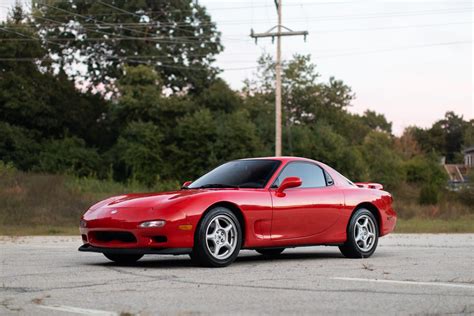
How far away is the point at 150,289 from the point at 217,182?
Answer: 3.76 meters

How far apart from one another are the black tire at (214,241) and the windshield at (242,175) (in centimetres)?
89

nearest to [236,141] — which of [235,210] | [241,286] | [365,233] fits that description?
[365,233]

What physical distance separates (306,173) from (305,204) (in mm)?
682

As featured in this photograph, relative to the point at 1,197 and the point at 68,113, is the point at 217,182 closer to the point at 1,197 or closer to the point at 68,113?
the point at 1,197

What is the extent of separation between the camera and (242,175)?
1172 centimetres

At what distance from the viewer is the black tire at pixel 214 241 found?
33.7 ft

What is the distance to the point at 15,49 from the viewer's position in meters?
61.5

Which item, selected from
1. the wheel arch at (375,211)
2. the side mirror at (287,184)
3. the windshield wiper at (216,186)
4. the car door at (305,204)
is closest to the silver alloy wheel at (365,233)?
the wheel arch at (375,211)

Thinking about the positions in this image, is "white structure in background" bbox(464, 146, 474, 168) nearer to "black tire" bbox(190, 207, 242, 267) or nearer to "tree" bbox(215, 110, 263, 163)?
"tree" bbox(215, 110, 263, 163)

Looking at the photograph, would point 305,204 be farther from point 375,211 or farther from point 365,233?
point 375,211

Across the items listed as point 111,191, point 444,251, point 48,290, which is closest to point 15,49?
point 111,191

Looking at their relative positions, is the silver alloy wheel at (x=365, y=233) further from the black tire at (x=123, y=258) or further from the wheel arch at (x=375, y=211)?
the black tire at (x=123, y=258)

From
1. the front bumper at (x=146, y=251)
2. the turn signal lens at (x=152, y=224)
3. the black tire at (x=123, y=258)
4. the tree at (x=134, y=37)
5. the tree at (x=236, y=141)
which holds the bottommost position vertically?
the black tire at (x=123, y=258)

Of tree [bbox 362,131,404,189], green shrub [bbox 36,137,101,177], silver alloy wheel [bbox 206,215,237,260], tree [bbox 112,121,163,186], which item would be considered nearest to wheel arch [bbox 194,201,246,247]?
silver alloy wheel [bbox 206,215,237,260]
